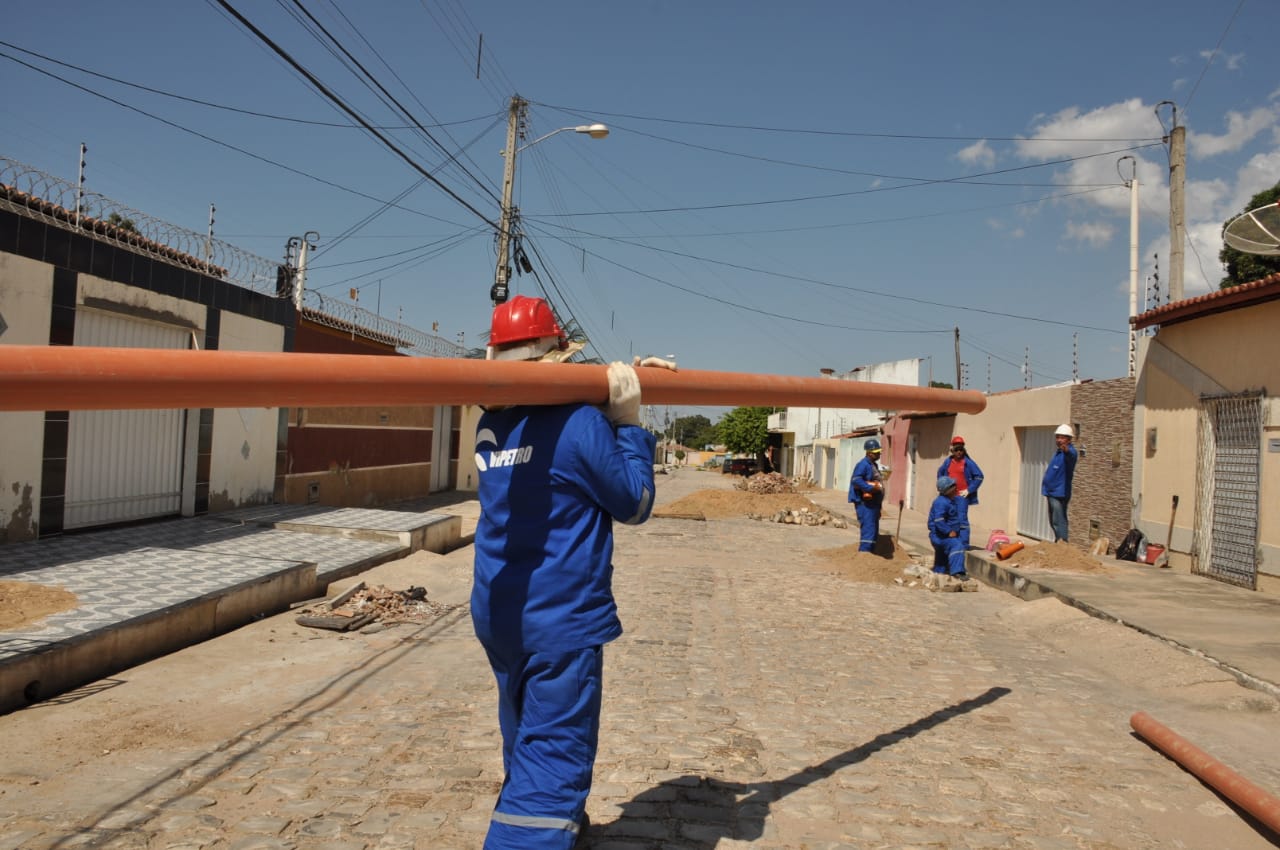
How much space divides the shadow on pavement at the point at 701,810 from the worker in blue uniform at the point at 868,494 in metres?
8.27

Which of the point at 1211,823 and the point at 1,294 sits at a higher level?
the point at 1,294

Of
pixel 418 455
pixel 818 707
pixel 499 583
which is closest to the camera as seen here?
pixel 499 583

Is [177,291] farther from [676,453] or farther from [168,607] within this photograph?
[676,453]

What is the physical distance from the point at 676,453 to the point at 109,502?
94.9 metres

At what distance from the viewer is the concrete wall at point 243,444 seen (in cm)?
1221

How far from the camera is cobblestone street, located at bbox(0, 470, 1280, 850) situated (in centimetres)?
336

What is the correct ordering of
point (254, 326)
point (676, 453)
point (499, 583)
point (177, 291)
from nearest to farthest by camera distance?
point (499, 583) < point (177, 291) < point (254, 326) < point (676, 453)

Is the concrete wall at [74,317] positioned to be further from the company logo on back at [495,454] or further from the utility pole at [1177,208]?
the utility pole at [1177,208]

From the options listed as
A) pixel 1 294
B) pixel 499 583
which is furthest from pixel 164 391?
pixel 1 294

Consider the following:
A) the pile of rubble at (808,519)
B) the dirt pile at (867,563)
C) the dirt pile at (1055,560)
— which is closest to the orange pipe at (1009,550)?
the dirt pile at (1055,560)

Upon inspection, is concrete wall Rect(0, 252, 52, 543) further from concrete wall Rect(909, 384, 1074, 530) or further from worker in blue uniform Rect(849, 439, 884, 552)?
concrete wall Rect(909, 384, 1074, 530)

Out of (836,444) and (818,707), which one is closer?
(818,707)

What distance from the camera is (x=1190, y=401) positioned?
1064 centimetres

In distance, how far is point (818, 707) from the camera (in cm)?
512
